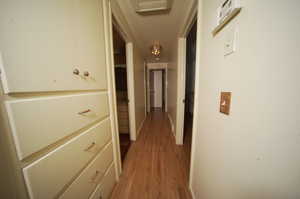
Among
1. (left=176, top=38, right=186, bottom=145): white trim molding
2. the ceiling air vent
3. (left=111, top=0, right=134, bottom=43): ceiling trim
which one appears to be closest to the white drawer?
(left=176, top=38, right=186, bottom=145): white trim molding

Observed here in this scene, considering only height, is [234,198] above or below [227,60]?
below

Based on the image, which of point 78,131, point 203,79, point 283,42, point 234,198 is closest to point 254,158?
point 234,198

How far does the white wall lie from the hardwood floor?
0.72 metres

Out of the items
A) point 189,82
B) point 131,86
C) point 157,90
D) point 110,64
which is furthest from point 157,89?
point 110,64

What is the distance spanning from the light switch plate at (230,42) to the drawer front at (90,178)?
1247 millimetres

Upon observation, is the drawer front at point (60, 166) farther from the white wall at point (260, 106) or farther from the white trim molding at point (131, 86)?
the white trim molding at point (131, 86)

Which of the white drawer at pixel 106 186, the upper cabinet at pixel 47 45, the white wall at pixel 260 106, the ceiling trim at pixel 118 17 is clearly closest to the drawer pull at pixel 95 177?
the white drawer at pixel 106 186

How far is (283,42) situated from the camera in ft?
1.04

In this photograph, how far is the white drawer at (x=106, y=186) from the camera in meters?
0.92

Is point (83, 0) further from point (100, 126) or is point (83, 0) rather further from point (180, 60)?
point (180, 60)

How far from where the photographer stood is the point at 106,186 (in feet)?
3.49

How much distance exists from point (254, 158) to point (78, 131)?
38.7 inches

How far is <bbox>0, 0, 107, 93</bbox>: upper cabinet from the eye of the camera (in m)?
0.39

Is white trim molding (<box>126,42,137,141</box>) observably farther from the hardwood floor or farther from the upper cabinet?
the upper cabinet
